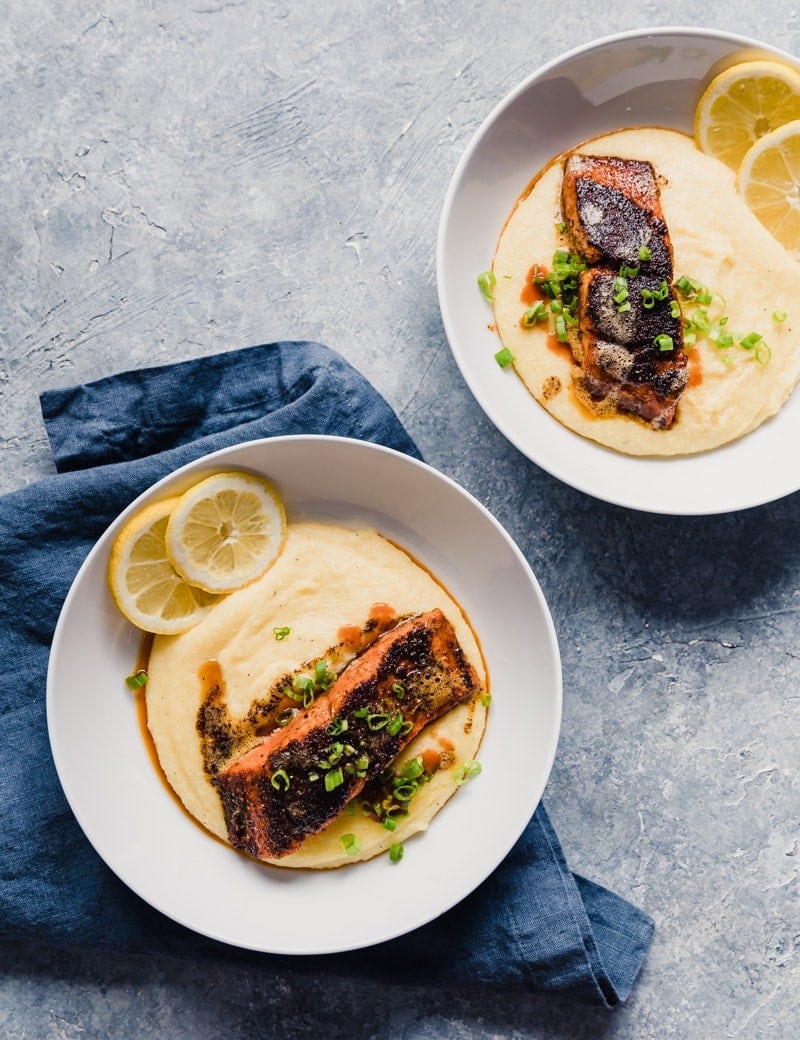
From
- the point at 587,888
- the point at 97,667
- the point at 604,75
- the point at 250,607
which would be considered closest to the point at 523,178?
the point at 604,75

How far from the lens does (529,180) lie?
493 cm

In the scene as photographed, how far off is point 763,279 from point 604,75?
50.3 inches

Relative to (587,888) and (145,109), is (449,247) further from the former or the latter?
(587,888)

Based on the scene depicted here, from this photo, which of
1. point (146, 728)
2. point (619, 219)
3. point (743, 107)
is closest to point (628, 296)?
point (619, 219)

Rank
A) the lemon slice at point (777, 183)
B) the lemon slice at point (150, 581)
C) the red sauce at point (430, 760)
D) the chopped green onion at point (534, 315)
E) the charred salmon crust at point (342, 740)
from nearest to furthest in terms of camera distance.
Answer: the lemon slice at point (150, 581)
the charred salmon crust at point (342, 740)
the red sauce at point (430, 760)
the lemon slice at point (777, 183)
the chopped green onion at point (534, 315)

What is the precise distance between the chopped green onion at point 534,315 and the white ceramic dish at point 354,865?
1.03 metres

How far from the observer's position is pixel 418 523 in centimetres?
462

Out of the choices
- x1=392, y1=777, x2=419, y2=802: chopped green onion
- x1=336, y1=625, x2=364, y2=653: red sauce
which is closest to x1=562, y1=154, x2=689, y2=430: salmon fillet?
x1=336, y1=625, x2=364, y2=653: red sauce

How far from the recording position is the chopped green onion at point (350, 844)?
14.5 feet

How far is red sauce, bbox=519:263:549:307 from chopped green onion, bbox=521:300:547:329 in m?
0.04

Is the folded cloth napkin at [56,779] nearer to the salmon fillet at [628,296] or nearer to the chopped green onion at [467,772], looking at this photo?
the chopped green onion at [467,772]

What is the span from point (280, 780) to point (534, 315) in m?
2.55

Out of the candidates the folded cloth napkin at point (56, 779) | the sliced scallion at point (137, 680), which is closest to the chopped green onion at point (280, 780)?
the sliced scallion at point (137, 680)

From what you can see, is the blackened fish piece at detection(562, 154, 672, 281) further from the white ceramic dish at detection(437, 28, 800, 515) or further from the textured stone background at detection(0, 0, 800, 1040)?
the textured stone background at detection(0, 0, 800, 1040)
